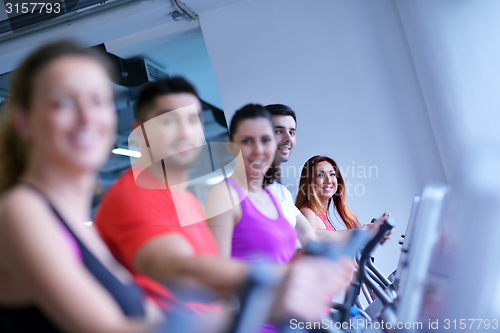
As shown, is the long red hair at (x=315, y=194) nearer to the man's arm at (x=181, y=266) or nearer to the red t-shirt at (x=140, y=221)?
the red t-shirt at (x=140, y=221)

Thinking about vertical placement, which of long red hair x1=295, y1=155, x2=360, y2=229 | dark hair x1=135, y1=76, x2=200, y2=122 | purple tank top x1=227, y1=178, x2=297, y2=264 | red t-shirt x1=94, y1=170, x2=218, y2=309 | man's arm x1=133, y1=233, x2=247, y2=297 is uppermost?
dark hair x1=135, y1=76, x2=200, y2=122

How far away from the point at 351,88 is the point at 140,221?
137 inches

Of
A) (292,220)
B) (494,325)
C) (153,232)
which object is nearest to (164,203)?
(153,232)

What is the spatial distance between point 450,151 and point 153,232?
11.3ft

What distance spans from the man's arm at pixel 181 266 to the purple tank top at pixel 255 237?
1.84 ft

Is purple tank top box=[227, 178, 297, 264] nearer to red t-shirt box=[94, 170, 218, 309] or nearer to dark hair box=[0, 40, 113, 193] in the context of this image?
red t-shirt box=[94, 170, 218, 309]

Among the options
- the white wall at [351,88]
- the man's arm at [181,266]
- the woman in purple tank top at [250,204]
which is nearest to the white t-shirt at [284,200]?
the woman in purple tank top at [250,204]

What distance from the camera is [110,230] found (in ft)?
2.70

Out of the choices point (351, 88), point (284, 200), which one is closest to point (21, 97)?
point (284, 200)

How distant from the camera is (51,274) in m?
0.55

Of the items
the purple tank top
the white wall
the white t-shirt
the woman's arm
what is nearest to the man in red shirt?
the woman's arm

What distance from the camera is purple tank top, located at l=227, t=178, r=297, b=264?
1343 millimetres

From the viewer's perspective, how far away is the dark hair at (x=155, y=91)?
0.96 m

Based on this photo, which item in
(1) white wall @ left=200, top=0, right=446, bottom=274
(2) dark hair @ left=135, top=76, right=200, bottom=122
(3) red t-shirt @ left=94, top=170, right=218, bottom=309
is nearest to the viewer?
(3) red t-shirt @ left=94, top=170, right=218, bottom=309
